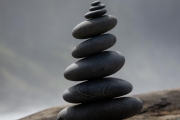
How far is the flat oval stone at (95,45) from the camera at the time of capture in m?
11.7

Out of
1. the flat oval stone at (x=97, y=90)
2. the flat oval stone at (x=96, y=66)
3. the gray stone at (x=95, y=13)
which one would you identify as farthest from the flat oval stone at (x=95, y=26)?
the flat oval stone at (x=97, y=90)

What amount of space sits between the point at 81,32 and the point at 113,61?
66.0 inches

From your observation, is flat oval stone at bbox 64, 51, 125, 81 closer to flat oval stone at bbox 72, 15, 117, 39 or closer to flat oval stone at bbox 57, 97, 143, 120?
flat oval stone at bbox 72, 15, 117, 39

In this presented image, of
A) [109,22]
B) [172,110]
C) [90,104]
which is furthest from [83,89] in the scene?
[172,110]

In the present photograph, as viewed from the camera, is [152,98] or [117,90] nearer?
[117,90]

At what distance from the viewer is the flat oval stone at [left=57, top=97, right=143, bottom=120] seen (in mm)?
11164

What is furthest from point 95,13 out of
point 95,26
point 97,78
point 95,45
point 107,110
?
point 107,110

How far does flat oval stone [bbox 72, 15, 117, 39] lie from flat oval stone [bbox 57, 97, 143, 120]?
263cm

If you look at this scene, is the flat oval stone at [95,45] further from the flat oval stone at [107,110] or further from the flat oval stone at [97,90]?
the flat oval stone at [107,110]

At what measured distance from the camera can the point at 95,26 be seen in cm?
1178

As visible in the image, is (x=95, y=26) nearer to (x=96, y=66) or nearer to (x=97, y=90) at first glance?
(x=96, y=66)

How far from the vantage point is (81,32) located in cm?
1193

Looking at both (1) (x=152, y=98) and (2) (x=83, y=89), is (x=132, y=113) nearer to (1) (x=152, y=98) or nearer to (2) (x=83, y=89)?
(2) (x=83, y=89)

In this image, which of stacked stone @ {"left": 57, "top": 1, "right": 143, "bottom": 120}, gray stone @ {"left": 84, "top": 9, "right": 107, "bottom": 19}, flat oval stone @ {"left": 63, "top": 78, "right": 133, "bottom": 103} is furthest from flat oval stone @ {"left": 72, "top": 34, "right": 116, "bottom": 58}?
flat oval stone @ {"left": 63, "top": 78, "right": 133, "bottom": 103}
